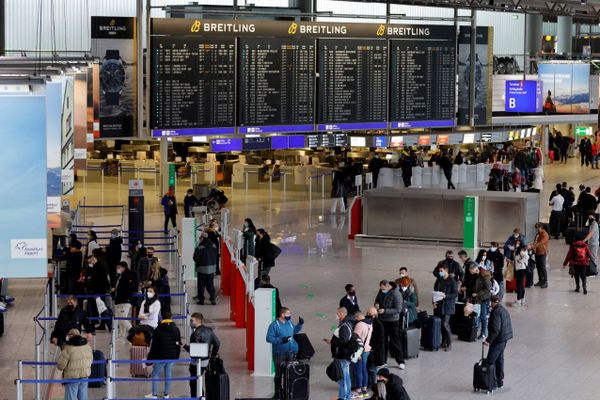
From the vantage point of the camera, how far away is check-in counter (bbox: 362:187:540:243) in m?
29.3

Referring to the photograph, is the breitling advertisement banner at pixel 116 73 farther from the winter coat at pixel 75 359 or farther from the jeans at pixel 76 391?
the jeans at pixel 76 391

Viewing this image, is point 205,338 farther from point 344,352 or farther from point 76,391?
point 76,391

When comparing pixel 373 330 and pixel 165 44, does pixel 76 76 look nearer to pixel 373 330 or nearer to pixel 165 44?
pixel 373 330

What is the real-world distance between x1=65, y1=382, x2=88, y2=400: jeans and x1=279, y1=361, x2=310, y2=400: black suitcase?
231 centimetres

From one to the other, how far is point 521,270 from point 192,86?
9354mm

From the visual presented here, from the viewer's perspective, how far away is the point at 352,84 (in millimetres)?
31344

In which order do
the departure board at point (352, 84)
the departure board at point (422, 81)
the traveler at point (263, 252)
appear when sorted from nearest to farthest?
the traveler at point (263, 252) < the departure board at point (352, 84) < the departure board at point (422, 81)

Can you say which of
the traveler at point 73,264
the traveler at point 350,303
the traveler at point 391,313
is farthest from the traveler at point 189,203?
the traveler at point 350,303

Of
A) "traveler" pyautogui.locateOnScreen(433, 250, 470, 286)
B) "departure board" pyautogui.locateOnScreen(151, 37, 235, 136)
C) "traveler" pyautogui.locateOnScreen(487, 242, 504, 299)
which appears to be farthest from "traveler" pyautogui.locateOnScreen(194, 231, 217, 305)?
"departure board" pyautogui.locateOnScreen(151, 37, 235, 136)

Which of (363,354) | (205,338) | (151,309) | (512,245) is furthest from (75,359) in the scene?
(512,245)

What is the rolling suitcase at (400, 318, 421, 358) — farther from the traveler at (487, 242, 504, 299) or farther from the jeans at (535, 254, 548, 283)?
the jeans at (535, 254, 548, 283)

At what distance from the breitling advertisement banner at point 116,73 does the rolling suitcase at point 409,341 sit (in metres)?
12.6

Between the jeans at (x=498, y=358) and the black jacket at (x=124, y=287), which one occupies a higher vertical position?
the black jacket at (x=124, y=287)

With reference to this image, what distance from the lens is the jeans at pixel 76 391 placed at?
48.0 feet
